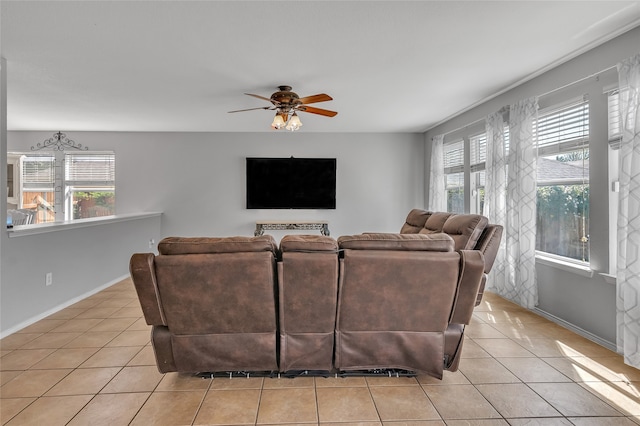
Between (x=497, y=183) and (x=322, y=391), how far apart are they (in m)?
3.18

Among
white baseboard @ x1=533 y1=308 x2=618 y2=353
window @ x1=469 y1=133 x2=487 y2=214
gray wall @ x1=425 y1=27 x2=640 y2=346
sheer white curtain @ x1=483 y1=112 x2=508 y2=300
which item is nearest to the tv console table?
window @ x1=469 y1=133 x2=487 y2=214

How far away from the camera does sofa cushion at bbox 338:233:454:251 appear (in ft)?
6.70

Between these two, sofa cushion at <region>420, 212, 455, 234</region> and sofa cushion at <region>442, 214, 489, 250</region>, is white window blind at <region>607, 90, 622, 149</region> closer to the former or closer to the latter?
sofa cushion at <region>442, 214, 489, 250</region>

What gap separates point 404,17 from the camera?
2.35 m

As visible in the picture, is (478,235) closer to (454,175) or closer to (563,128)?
(563,128)

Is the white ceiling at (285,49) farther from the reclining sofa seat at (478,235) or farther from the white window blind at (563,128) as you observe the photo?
the reclining sofa seat at (478,235)

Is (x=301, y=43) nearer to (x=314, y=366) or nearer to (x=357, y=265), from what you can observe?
(x=357, y=265)

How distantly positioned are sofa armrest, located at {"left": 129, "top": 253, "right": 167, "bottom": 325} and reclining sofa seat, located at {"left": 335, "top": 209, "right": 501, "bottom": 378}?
43.0 inches

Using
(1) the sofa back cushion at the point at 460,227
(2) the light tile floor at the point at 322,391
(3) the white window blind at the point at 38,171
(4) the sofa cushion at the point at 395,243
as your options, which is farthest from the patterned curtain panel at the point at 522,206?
(3) the white window blind at the point at 38,171

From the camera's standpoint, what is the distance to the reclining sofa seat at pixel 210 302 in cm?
198

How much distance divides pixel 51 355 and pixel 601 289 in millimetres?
4330

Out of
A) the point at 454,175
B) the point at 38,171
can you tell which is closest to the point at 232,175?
the point at 38,171

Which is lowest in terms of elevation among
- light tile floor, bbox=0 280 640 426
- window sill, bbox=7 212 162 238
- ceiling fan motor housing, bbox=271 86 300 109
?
light tile floor, bbox=0 280 640 426

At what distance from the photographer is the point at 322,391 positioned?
2051mm
